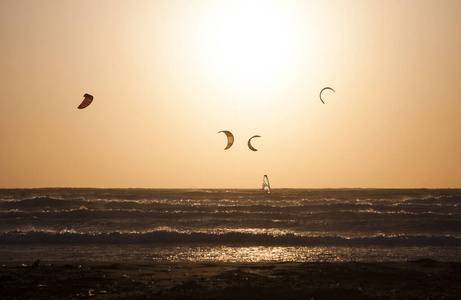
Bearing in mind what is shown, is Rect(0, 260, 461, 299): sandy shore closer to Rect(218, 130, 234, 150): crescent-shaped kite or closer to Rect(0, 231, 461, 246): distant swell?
Rect(0, 231, 461, 246): distant swell

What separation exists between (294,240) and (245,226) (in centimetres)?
628

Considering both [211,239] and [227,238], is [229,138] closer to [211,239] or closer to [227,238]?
[227,238]

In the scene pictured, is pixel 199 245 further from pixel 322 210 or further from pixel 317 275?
pixel 322 210

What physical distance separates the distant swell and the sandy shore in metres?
5.91

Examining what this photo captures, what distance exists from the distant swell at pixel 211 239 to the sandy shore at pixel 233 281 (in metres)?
5.91

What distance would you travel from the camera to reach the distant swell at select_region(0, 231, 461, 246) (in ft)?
61.2

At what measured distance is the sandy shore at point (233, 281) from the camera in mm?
9055

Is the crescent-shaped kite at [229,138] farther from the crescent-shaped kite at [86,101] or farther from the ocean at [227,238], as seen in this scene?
the crescent-shaped kite at [86,101]

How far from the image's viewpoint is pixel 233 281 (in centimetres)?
1030

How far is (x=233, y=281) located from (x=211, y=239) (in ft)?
30.4

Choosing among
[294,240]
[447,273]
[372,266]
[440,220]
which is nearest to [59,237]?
[294,240]

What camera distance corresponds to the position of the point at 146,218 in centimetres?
2897

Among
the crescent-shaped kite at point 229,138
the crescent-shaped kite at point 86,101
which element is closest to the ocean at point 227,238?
the crescent-shaped kite at point 229,138

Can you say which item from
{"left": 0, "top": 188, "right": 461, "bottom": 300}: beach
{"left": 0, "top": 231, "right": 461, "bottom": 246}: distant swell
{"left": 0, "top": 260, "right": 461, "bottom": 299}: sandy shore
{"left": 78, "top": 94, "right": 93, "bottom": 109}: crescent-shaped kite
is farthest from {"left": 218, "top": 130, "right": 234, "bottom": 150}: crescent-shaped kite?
{"left": 0, "top": 260, "right": 461, "bottom": 299}: sandy shore
